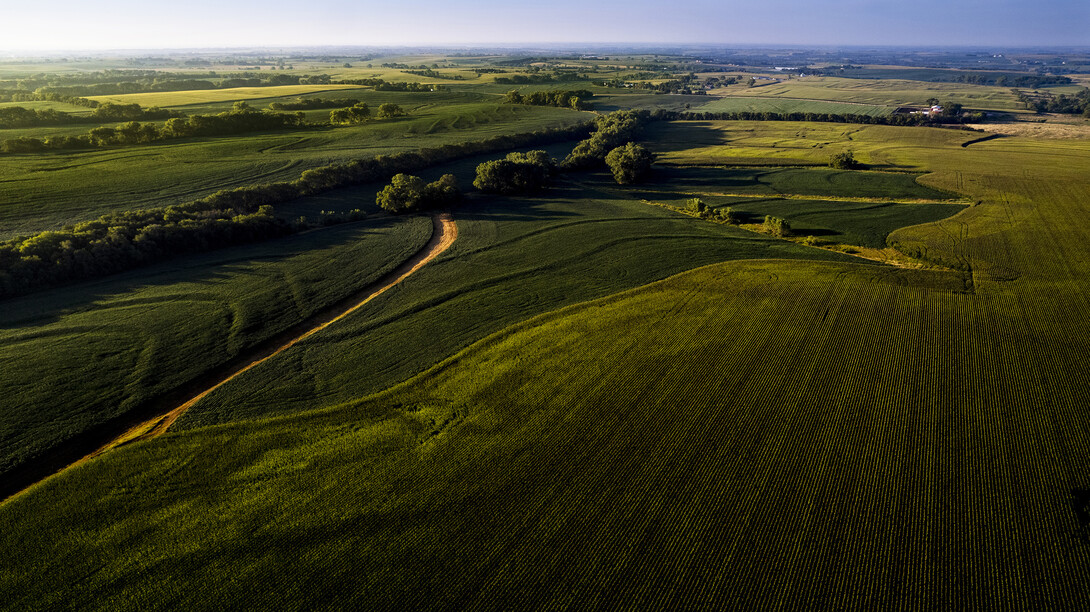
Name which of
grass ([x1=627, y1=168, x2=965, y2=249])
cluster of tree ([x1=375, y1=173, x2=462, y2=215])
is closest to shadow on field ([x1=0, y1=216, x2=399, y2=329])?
cluster of tree ([x1=375, y1=173, x2=462, y2=215])

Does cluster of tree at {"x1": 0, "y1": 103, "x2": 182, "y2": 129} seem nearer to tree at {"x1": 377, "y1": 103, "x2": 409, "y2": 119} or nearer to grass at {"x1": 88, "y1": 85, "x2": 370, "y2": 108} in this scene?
grass at {"x1": 88, "y1": 85, "x2": 370, "y2": 108}

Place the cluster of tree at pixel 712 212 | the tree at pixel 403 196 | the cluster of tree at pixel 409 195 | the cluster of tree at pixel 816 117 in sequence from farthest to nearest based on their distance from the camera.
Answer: the cluster of tree at pixel 816 117
the cluster of tree at pixel 409 195
the tree at pixel 403 196
the cluster of tree at pixel 712 212

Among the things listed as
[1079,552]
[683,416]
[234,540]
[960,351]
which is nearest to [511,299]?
[683,416]

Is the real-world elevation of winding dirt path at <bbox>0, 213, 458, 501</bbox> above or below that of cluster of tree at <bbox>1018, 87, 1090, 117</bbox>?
below

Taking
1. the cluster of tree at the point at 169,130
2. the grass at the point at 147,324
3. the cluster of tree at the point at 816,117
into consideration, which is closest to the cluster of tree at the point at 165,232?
the grass at the point at 147,324

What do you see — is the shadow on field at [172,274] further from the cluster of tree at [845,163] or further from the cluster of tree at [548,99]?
A: the cluster of tree at [548,99]

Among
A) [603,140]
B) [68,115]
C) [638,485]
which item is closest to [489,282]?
[638,485]

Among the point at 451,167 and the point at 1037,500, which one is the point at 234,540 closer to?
the point at 1037,500
